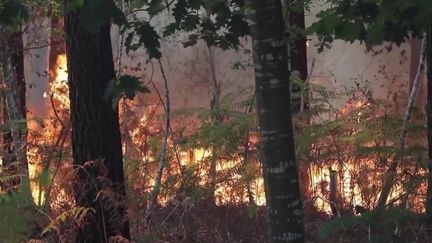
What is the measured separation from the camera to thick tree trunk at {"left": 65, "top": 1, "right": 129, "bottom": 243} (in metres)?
5.85

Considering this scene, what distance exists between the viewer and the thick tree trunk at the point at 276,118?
3209 mm

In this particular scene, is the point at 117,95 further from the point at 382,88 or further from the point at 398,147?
the point at 382,88

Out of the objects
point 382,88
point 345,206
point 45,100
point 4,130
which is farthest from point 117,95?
point 45,100

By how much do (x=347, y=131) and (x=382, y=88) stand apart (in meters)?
5.54

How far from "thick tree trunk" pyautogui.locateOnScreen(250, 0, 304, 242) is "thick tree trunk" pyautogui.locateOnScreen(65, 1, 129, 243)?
108 inches

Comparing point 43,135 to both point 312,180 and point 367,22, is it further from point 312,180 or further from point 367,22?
point 367,22

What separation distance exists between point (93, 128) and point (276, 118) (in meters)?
3.13

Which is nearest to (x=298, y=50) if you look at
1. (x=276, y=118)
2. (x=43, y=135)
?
(x=43, y=135)

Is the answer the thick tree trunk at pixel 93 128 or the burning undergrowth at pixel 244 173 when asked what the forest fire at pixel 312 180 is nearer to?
the burning undergrowth at pixel 244 173

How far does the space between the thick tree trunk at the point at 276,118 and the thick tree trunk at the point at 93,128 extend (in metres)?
2.75

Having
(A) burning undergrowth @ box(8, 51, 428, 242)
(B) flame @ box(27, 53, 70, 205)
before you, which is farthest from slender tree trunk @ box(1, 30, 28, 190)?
(A) burning undergrowth @ box(8, 51, 428, 242)

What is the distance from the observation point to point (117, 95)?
434 centimetres

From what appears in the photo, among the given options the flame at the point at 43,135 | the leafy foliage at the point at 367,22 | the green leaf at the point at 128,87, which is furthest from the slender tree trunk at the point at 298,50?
the flame at the point at 43,135

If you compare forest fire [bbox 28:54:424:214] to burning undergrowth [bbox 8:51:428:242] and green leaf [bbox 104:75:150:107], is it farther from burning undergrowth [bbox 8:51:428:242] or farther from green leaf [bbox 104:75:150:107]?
green leaf [bbox 104:75:150:107]
